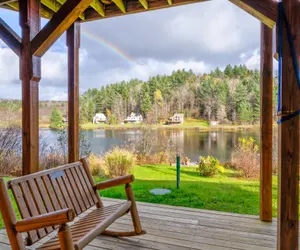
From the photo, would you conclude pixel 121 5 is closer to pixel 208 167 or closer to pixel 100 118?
pixel 100 118

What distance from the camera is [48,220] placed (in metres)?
1.37

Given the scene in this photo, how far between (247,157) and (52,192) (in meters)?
3.77

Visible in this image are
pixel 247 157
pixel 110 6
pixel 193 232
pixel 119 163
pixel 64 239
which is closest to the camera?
pixel 64 239

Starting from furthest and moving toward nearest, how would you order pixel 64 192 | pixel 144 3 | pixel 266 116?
pixel 144 3
pixel 266 116
pixel 64 192

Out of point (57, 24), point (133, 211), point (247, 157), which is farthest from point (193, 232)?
point (247, 157)

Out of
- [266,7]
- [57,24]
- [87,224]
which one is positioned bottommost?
[87,224]

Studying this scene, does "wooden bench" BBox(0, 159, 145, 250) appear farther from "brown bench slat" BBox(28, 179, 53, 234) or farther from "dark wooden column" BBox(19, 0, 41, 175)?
"dark wooden column" BBox(19, 0, 41, 175)

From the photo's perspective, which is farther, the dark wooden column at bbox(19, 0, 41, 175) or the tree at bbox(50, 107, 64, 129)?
the tree at bbox(50, 107, 64, 129)

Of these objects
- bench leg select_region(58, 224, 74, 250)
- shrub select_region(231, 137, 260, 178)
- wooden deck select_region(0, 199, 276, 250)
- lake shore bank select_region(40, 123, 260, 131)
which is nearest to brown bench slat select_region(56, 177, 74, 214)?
wooden deck select_region(0, 199, 276, 250)

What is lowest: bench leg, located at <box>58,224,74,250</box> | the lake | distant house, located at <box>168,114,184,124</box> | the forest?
bench leg, located at <box>58,224,74,250</box>

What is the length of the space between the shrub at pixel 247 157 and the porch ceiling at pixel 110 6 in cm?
292

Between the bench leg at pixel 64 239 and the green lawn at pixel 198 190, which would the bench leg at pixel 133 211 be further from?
the green lawn at pixel 198 190

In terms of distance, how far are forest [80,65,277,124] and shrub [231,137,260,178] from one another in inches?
17.5

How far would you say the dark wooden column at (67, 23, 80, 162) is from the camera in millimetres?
3021
